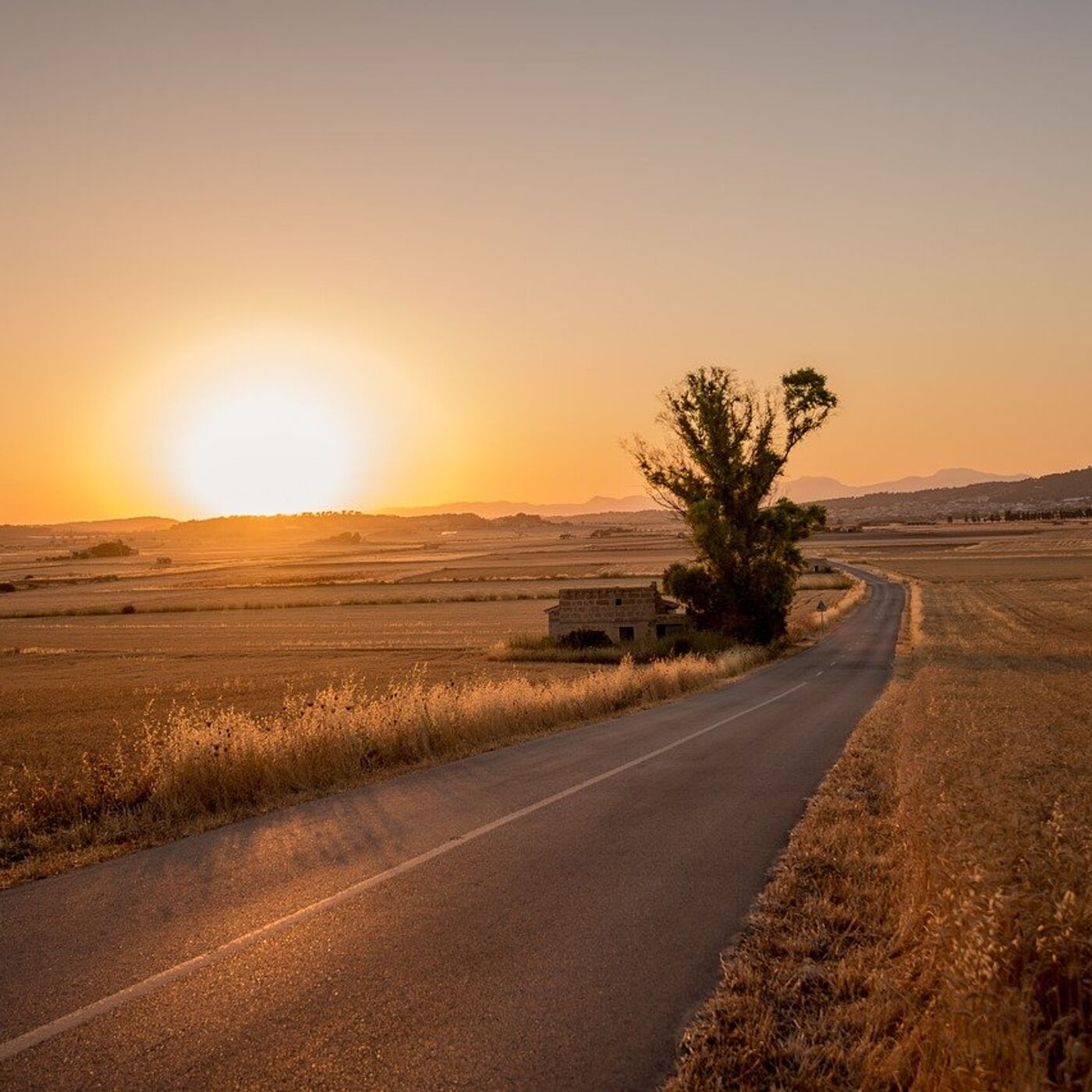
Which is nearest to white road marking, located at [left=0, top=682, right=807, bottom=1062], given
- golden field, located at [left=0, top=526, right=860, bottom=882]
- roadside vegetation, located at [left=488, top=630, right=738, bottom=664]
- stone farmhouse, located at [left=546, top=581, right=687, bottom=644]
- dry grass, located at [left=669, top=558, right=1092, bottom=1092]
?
dry grass, located at [left=669, top=558, right=1092, bottom=1092]

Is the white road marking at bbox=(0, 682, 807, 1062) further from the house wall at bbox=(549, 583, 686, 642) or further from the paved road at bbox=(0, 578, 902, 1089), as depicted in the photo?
the house wall at bbox=(549, 583, 686, 642)

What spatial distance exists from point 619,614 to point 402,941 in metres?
46.1

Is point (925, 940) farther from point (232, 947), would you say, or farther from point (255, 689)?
point (255, 689)

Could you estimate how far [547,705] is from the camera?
21.1 metres

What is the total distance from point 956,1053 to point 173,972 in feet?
17.1

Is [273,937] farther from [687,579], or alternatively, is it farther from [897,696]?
[687,579]

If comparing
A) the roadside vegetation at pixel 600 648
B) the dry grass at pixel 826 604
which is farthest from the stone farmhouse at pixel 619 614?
the dry grass at pixel 826 604

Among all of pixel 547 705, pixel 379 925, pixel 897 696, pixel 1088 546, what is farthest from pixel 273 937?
pixel 1088 546

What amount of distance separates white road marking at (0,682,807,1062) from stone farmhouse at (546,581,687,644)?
40357 mm

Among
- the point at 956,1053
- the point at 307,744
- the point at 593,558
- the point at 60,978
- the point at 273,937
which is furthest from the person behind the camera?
the point at 593,558

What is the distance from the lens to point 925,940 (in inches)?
245

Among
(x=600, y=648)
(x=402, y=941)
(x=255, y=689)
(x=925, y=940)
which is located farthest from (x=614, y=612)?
(x=925, y=940)

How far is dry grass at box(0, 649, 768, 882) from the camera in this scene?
37.0 ft

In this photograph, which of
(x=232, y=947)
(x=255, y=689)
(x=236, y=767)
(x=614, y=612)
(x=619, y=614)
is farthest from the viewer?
(x=614, y=612)
